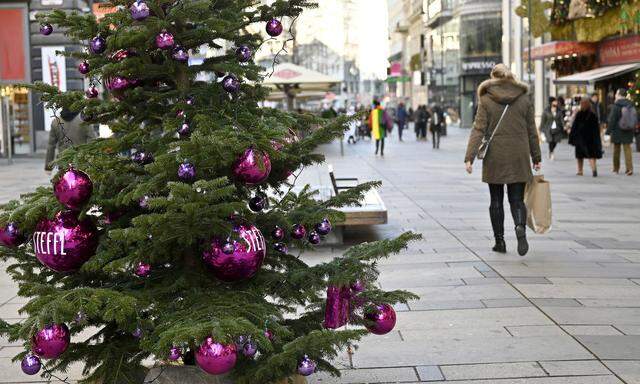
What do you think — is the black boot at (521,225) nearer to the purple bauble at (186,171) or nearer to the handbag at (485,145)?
the handbag at (485,145)

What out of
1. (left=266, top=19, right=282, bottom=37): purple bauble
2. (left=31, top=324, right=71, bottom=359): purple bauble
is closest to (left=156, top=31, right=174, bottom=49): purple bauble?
(left=266, top=19, right=282, bottom=37): purple bauble

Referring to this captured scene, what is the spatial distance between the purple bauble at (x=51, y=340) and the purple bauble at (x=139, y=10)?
4.23ft

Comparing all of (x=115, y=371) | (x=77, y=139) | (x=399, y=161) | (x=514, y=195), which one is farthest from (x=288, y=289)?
(x=399, y=161)

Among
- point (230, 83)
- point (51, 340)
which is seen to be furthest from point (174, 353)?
point (230, 83)

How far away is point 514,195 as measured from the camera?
29.0 feet

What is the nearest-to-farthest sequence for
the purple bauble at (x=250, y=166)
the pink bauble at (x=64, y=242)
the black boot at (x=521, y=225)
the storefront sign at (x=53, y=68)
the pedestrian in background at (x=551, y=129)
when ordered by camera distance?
the purple bauble at (x=250, y=166)
the pink bauble at (x=64, y=242)
the black boot at (x=521, y=225)
the pedestrian in background at (x=551, y=129)
the storefront sign at (x=53, y=68)

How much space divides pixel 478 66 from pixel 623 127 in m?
47.7

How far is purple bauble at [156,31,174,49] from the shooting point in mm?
3797

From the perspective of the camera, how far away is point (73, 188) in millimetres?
3670

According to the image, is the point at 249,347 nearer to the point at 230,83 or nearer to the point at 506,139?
the point at 230,83

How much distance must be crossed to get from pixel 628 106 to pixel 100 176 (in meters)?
17.2

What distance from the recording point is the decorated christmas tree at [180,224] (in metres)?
3.36

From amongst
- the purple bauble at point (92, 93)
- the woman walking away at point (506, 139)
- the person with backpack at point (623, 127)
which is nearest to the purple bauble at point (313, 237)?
the purple bauble at point (92, 93)

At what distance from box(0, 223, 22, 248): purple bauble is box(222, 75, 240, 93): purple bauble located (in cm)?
109
